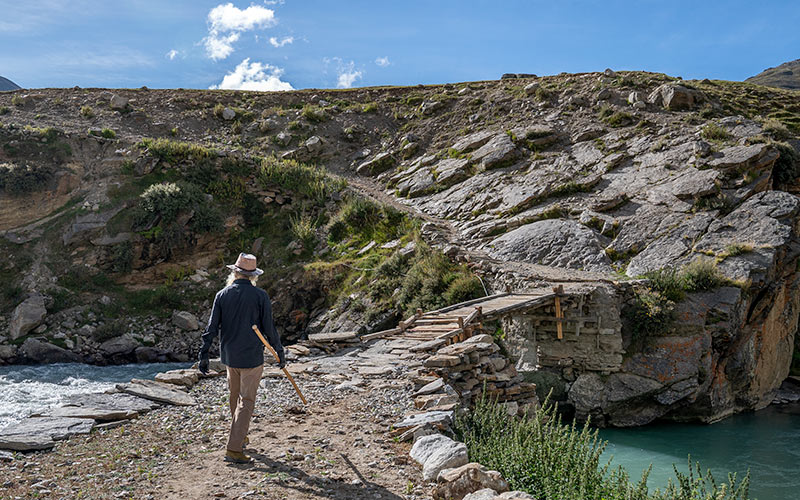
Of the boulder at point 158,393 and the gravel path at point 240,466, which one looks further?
the boulder at point 158,393

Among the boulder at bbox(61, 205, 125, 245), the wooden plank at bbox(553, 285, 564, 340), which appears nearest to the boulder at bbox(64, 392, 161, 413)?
the wooden plank at bbox(553, 285, 564, 340)

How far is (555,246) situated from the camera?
17.0m

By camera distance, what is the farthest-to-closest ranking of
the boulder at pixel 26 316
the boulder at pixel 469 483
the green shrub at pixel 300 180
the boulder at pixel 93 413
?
the green shrub at pixel 300 180
the boulder at pixel 26 316
the boulder at pixel 93 413
the boulder at pixel 469 483

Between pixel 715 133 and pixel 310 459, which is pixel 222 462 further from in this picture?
pixel 715 133

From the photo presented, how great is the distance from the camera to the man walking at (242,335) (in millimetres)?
5668

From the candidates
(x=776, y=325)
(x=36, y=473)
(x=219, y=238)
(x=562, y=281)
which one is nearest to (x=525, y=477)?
(x=36, y=473)

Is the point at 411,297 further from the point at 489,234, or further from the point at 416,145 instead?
the point at 416,145

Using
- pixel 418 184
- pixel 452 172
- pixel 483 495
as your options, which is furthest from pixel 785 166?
pixel 483 495

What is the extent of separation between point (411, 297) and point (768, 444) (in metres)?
9.97

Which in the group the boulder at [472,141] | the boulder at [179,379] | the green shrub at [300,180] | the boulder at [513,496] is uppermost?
the boulder at [472,141]

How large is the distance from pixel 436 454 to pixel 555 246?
12880mm

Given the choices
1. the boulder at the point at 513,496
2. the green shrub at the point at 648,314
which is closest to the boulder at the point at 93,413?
the boulder at the point at 513,496

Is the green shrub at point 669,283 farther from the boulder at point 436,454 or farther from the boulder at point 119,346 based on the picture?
the boulder at point 119,346

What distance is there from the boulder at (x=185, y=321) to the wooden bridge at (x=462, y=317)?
28.8 feet
